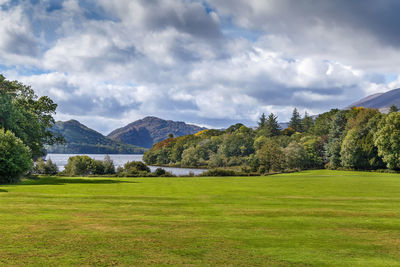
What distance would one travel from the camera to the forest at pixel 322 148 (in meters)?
63.6

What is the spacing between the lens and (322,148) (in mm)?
99562

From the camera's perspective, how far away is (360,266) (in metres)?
7.46

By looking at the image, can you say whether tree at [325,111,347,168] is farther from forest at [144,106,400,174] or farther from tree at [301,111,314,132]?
tree at [301,111,314,132]

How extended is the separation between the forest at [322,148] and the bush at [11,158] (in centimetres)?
4691

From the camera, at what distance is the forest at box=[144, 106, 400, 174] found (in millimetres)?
63625

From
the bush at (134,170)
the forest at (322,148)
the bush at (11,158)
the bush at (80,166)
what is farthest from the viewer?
the forest at (322,148)

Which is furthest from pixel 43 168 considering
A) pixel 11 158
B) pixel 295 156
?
pixel 295 156

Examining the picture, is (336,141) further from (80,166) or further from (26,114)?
(26,114)

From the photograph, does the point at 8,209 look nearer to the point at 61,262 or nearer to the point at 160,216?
the point at 160,216

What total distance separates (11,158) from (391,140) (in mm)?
62146

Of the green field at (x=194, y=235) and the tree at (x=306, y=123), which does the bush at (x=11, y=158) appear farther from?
the tree at (x=306, y=123)

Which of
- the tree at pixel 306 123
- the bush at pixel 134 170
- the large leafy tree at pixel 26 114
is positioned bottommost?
the bush at pixel 134 170

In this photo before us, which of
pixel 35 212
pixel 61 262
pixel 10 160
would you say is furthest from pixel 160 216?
pixel 10 160

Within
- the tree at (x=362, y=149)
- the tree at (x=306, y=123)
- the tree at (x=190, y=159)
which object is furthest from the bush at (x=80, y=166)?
the tree at (x=306, y=123)
